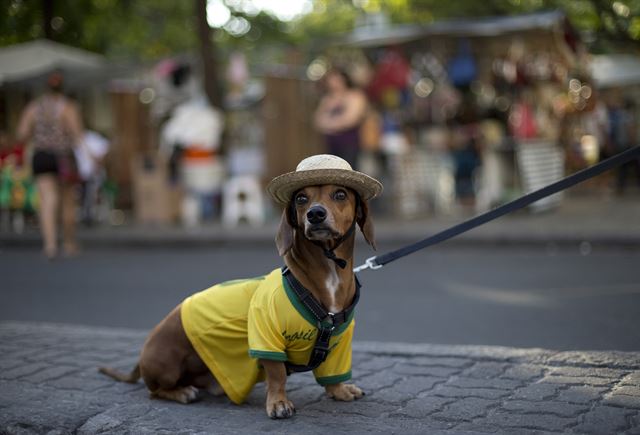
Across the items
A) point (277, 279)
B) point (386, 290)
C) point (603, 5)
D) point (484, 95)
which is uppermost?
point (603, 5)

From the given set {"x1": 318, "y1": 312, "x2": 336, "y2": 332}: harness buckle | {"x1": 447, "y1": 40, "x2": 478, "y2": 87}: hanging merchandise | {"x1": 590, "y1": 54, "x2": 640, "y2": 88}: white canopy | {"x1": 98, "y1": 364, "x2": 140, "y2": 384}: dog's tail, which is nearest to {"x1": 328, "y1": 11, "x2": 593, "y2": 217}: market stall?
{"x1": 447, "y1": 40, "x2": 478, "y2": 87}: hanging merchandise

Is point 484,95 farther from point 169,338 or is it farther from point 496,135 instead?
point 169,338

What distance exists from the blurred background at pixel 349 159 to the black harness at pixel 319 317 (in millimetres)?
2778

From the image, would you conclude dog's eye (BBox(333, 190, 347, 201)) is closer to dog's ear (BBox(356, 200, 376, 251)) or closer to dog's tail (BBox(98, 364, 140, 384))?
dog's ear (BBox(356, 200, 376, 251))

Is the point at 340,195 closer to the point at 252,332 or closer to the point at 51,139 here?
the point at 252,332

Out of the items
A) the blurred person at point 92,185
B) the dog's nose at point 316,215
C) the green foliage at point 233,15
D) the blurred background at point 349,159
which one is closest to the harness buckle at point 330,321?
the dog's nose at point 316,215

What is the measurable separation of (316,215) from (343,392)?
0.98 meters

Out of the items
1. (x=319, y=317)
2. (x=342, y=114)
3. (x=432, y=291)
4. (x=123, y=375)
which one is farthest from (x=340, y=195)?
(x=342, y=114)

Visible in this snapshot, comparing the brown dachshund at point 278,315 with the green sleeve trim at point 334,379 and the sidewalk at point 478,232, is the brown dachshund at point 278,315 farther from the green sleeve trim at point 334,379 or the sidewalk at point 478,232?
the sidewalk at point 478,232

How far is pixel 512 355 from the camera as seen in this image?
4441mm

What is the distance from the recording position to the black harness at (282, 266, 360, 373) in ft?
11.7

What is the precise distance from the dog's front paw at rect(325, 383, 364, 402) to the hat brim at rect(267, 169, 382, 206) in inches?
38.6

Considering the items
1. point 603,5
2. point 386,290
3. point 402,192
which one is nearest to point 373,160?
point 402,192

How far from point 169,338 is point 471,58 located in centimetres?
1128
